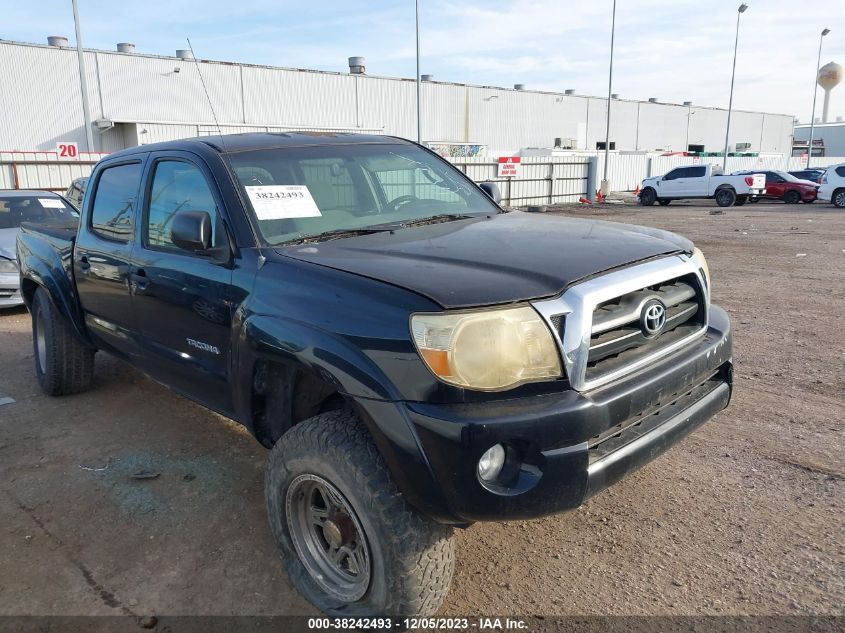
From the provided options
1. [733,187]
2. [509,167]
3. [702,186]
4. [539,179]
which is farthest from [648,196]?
[509,167]

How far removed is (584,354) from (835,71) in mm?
90779

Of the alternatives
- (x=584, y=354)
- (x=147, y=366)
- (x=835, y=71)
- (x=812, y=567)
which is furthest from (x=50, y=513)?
(x=835, y=71)

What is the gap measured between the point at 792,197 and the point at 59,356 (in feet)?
95.2

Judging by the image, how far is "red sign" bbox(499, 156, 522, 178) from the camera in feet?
82.0

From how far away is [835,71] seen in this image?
74812 millimetres

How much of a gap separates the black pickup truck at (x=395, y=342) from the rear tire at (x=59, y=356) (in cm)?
143

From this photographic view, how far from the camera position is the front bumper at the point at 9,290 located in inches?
316

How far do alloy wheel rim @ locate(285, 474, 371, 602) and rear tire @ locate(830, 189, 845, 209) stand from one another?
26804 millimetres

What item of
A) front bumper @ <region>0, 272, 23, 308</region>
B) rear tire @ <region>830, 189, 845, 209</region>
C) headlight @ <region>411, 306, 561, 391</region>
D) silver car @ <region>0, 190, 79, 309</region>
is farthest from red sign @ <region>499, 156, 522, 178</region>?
headlight @ <region>411, 306, 561, 391</region>

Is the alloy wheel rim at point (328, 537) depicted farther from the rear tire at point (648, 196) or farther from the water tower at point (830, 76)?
the water tower at point (830, 76)

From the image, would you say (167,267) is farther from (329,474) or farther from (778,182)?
(778,182)

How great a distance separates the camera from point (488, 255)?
8.33ft

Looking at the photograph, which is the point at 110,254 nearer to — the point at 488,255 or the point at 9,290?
the point at 488,255

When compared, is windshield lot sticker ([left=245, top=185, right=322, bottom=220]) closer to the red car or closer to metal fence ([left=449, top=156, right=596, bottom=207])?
metal fence ([left=449, top=156, right=596, bottom=207])
